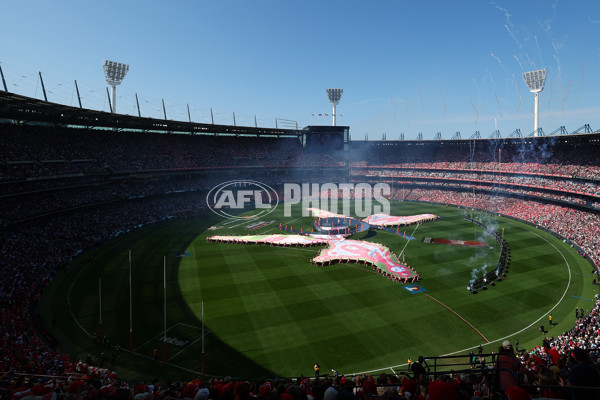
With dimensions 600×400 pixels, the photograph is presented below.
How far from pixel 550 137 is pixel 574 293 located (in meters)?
46.8

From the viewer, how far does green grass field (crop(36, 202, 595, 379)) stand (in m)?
23.6

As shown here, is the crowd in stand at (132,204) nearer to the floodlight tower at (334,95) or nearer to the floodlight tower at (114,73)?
the floodlight tower at (114,73)

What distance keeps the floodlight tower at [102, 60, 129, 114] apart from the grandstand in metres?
10.9

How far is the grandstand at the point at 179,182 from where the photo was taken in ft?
70.2

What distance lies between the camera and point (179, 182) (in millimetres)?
80500

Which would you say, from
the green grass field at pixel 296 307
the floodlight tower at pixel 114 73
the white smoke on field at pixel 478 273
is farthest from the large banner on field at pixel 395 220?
the floodlight tower at pixel 114 73

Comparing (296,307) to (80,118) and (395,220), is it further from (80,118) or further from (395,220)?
(80,118)

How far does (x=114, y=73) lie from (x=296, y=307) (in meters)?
74.8

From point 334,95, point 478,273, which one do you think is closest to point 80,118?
point 478,273

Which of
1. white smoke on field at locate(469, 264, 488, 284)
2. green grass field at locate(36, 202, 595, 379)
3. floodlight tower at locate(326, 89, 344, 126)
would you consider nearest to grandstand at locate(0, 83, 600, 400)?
green grass field at locate(36, 202, 595, 379)

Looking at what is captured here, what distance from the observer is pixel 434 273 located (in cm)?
3791

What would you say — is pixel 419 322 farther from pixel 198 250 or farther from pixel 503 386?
pixel 198 250

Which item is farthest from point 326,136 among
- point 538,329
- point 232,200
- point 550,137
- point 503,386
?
point 503,386

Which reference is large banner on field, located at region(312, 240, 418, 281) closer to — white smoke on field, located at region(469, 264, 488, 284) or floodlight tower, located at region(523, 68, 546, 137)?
white smoke on field, located at region(469, 264, 488, 284)
